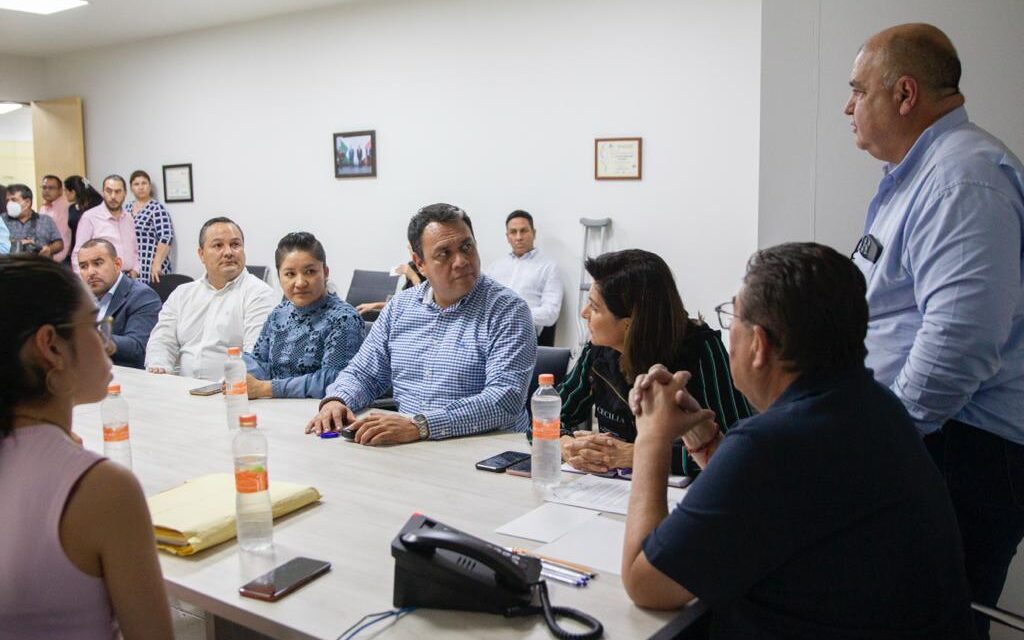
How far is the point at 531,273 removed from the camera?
6152 mm

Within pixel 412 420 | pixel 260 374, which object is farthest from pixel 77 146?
pixel 412 420

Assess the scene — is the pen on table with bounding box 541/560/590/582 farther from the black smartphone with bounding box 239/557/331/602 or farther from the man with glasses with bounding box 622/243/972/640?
the black smartphone with bounding box 239/557/331/602

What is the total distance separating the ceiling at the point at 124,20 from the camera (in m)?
7.15

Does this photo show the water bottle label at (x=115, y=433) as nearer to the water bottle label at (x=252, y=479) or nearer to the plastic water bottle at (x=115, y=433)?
the plastic water bottle at (x=115, y=433)

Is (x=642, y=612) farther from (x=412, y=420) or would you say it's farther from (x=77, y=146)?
(x=77, y=146)

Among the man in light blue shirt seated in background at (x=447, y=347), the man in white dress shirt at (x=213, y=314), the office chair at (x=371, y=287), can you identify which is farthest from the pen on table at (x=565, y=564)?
the office chair at (x=371, y=287)

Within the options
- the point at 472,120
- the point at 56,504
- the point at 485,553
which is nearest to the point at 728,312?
the point at 485,553

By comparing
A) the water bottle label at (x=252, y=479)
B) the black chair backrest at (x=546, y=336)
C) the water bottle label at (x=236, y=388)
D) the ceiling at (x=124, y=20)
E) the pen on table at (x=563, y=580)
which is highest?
the ceiling at (x=124, y=20)

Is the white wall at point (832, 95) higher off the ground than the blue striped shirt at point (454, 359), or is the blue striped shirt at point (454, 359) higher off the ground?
the white wall at point (832, 95)

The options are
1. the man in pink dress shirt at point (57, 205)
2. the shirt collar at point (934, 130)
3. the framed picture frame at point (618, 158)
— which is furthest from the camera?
the man in pink dress shirt at point (57, 205)

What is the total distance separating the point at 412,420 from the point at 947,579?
1463 mm

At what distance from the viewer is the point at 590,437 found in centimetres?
207

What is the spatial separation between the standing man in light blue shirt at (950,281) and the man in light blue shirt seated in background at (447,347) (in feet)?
3.42

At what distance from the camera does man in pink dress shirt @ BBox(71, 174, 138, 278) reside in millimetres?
8398
